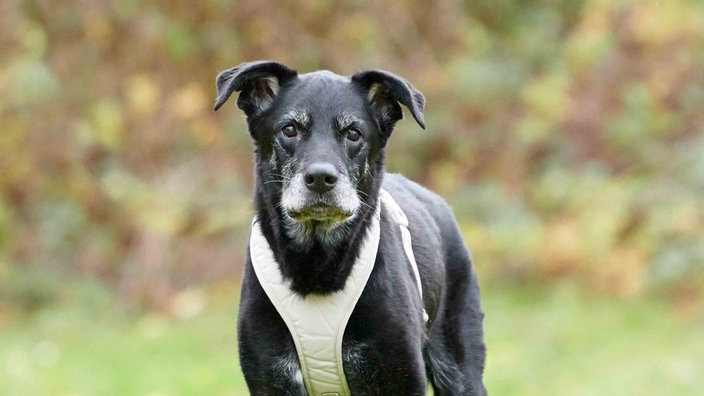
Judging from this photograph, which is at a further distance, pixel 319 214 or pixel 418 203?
pixel 418 203

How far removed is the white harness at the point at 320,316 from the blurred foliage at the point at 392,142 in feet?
23.2

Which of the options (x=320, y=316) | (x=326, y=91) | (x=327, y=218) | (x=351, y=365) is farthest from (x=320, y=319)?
(x=326, y=91)

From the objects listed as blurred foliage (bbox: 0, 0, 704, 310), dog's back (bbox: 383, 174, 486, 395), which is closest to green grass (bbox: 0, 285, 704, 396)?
blurred foliage (bbox: 0, 0, 704, 310)

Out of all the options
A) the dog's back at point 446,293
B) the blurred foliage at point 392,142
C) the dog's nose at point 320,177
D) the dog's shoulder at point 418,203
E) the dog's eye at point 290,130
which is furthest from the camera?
the blurred foliage at point 392,142

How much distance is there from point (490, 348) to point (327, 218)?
5370 millimetres

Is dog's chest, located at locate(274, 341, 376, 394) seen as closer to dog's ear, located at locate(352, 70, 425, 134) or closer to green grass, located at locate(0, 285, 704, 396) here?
dog's ear, located at locate(352, 70, 425, 134)

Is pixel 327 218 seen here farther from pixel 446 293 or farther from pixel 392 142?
pixel 392 142

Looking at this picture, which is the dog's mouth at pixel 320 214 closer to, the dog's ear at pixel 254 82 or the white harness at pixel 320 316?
the white harness at pixel 320 316

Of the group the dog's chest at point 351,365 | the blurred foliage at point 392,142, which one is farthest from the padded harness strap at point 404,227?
the blurred foliage at point 392,142

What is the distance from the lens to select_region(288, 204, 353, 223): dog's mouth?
4.48 metres

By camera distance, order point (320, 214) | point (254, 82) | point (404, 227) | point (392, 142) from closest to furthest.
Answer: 1. point (320, 214)
2. point (254, 82)
3. point (404, 227)
4. point (392, 142)

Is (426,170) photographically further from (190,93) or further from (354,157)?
(354,157)

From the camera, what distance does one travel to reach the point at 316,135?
452cm

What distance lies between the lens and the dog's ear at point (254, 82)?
4.60 meters
